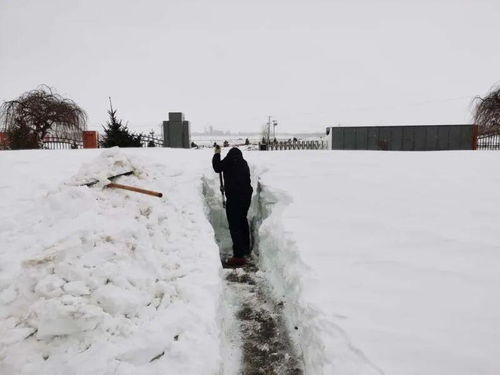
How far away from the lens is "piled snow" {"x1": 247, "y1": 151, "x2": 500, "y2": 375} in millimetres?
2264

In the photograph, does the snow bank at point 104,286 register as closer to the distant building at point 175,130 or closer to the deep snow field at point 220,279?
the deep snow field at point 220,279

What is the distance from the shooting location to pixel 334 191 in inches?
225

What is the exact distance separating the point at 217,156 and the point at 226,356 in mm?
3667

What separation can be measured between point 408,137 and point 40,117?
17.4 metres

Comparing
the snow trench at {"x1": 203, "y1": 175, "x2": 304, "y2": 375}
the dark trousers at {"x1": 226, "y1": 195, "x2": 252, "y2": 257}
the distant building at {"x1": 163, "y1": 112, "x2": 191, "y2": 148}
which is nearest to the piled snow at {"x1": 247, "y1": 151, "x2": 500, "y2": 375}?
the snow trench at {"x1": 203, "y1": 175, "x2": 304, "y2": 375}

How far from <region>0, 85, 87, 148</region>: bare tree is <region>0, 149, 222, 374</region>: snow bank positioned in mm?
12245

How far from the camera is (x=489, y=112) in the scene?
733 inches

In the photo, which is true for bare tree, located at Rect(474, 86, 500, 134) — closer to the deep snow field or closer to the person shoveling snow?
the deep snow field

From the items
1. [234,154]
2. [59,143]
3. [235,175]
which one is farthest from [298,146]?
[235,175]

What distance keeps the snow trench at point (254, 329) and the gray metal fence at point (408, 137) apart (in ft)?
38.1

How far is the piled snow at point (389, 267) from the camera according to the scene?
7.43 ft

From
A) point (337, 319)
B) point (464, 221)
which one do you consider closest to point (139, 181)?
point (337, 319)

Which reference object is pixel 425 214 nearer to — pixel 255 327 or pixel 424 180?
pixel 424 180

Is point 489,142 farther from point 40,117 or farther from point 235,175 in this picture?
point 40,117
